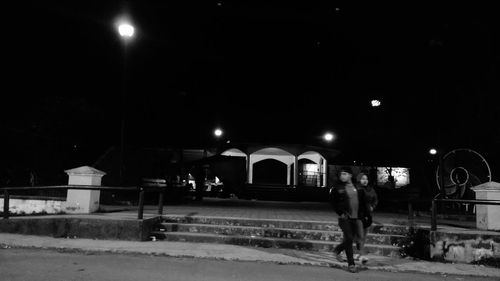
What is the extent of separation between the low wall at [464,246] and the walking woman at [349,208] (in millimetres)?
2172

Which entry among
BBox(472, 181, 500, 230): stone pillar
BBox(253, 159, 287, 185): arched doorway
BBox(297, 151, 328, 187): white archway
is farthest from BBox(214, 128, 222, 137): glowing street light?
BBox(472, 181, 500, 230): stone pillar

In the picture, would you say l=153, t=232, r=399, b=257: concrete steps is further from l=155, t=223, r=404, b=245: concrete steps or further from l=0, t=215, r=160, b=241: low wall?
l=0, t=215, r=160, b=241: low wall

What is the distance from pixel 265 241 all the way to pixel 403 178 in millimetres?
17060

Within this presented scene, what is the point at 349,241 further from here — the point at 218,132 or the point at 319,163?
the point at 319,163

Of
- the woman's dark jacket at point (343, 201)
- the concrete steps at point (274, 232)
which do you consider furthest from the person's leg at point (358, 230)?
the concrete steps at point (274, 232)

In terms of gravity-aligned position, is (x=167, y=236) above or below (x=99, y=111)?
below

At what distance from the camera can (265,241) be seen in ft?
29.3

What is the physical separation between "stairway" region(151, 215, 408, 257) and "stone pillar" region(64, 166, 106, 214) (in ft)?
6.62

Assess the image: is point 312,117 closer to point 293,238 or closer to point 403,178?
point 403,178

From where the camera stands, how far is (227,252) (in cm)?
799

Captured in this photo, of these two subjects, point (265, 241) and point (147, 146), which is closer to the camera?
point (265, 241)

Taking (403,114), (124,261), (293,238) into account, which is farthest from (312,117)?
(124,261)

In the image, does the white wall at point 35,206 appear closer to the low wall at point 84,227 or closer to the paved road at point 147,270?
the low wall at point 84,227

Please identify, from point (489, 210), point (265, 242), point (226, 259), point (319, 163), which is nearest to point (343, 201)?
point (226, 259)
